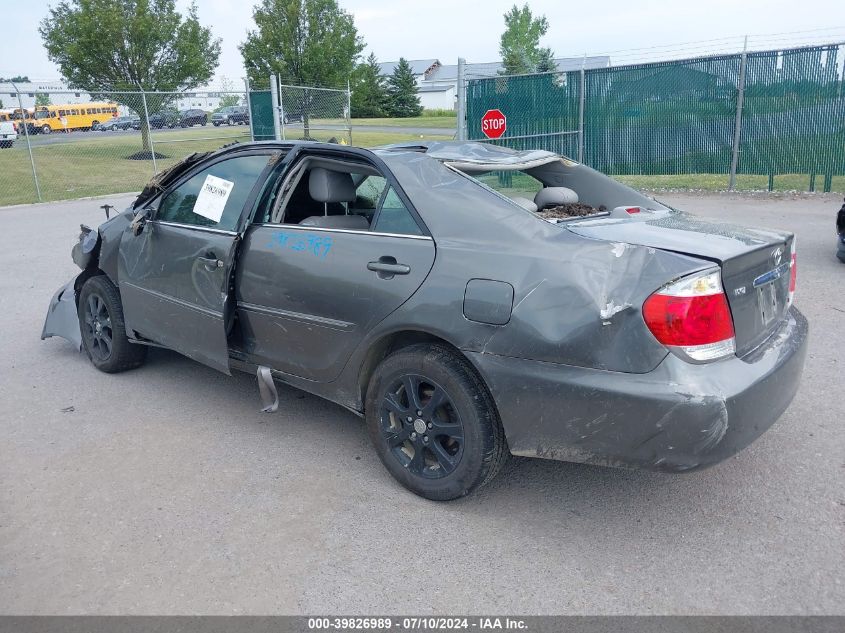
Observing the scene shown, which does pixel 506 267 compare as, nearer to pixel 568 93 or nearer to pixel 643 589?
pixel 643 589

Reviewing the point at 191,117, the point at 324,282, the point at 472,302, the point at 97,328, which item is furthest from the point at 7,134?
the point at 472,302

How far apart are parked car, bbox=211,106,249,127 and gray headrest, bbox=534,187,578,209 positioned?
2263cm

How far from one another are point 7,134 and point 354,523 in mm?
34879

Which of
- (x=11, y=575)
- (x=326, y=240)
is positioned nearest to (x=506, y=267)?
(x=326, y=240)

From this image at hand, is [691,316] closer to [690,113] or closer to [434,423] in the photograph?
[434,423]

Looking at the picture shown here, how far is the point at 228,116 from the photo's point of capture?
27109 mm

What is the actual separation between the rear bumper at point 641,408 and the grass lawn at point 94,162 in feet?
55.0

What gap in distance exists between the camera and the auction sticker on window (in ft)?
13.8

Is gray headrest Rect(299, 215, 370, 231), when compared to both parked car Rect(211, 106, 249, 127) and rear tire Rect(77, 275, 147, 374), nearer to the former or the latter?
rear tire Rect(77, 275, 147, 374)

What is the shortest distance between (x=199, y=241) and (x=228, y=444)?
1.17 meters

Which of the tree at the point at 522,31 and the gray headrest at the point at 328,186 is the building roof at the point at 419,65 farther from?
the gray headrest at the point at 328,186

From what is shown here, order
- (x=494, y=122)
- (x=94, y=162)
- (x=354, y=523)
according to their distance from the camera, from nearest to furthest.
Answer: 1. (x=354, y=523)
2. (x=494, y=122)
3. (x=94, y=162)

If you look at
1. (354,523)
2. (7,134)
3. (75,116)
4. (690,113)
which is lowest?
(354,523)

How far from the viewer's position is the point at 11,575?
290 centimetres
